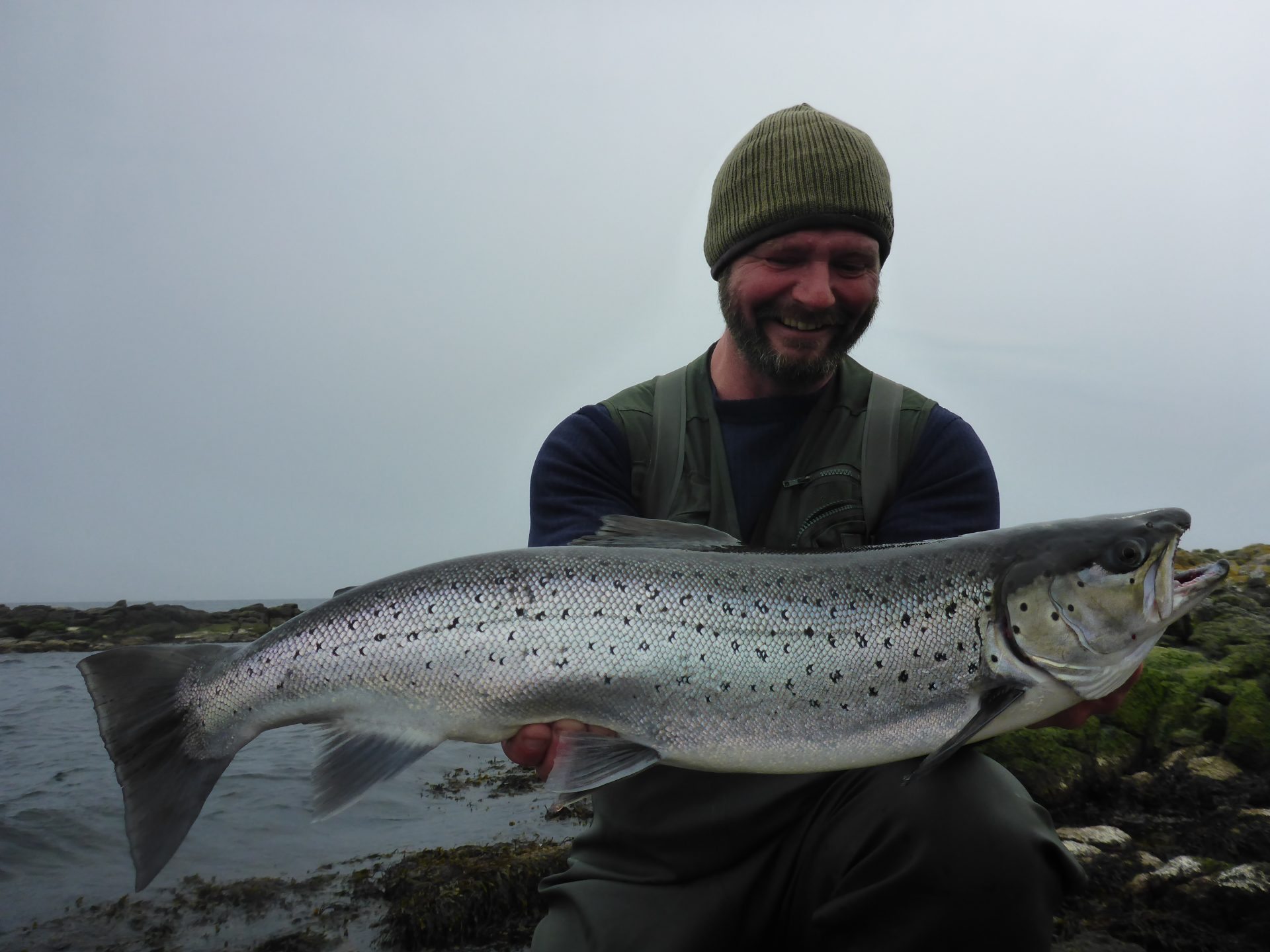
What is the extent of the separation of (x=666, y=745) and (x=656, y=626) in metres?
0.37

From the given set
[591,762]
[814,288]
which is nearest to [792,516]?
[814,288]

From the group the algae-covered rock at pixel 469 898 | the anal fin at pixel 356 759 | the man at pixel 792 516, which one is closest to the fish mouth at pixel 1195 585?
the man at pixel 792 516

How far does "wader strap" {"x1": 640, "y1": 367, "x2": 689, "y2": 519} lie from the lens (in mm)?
3613

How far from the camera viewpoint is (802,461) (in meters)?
3.62

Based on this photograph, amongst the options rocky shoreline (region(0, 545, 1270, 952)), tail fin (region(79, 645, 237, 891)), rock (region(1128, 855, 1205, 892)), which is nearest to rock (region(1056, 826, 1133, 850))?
rocky shoreline (region(0, 545, 1270, 952))

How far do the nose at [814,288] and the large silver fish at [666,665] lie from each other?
51.5 inches

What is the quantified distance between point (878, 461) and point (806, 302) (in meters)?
0.76

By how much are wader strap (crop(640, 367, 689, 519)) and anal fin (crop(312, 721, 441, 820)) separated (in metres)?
1.37

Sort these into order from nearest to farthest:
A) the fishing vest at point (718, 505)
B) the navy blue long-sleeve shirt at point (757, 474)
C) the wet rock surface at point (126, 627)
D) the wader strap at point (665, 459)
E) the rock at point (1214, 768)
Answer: the fishing vest at point (718, 505) < the navy blue long-sleeve shirt at point (757, 474) < the wader strap at point (665, 459) < the rock at point (1214, 768) < the wet rock surface at point (126, 627)

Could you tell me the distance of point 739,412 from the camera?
3.79m

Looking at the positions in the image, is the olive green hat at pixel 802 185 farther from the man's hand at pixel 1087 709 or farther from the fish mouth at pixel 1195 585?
the man's hand at pixel 1087 709

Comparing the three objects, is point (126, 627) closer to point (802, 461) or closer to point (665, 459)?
point (665, 459)

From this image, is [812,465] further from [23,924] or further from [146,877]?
[23,924]

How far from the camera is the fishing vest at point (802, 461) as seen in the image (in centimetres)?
352
